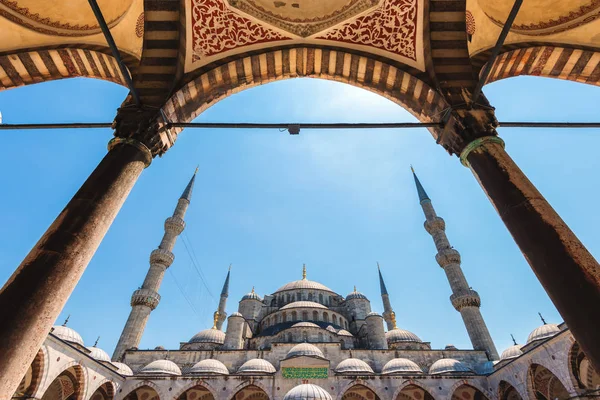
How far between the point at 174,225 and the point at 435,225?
66.9 ft

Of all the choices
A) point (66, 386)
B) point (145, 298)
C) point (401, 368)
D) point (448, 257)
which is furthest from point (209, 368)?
point (448, 257)

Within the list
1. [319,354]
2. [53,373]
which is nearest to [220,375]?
[319,354]

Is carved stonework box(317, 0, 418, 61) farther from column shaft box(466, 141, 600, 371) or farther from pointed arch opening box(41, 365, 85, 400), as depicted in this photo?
pointed arch opening box(41, 365, 85, 400)

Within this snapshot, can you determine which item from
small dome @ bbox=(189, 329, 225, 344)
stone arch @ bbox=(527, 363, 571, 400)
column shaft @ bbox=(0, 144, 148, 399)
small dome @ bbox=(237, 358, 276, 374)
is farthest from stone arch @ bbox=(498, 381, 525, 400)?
column shaft @ bbox=(0, 144, 148, 399)

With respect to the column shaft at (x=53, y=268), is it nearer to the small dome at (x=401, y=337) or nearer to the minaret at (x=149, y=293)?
the minaret at (x=149, y=293)

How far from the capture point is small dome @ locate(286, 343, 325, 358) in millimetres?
18562

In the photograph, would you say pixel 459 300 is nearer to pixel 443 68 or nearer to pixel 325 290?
pixel 325 290

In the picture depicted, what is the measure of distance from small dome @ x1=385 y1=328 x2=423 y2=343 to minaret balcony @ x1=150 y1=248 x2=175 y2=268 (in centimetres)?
1753

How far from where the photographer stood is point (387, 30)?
5.91 metres

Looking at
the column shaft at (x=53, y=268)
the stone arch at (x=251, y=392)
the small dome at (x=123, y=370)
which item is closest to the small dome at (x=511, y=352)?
the stone arch at (x=251, y=392)

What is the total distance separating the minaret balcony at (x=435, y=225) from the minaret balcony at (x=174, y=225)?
19.4m

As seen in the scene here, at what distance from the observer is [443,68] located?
5.30 m

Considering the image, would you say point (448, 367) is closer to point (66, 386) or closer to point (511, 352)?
point (511, 352)

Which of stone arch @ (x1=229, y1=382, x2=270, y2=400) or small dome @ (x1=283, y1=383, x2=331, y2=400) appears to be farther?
stone arch @ (x1=229, y1=382, x2=270, y2=400)
